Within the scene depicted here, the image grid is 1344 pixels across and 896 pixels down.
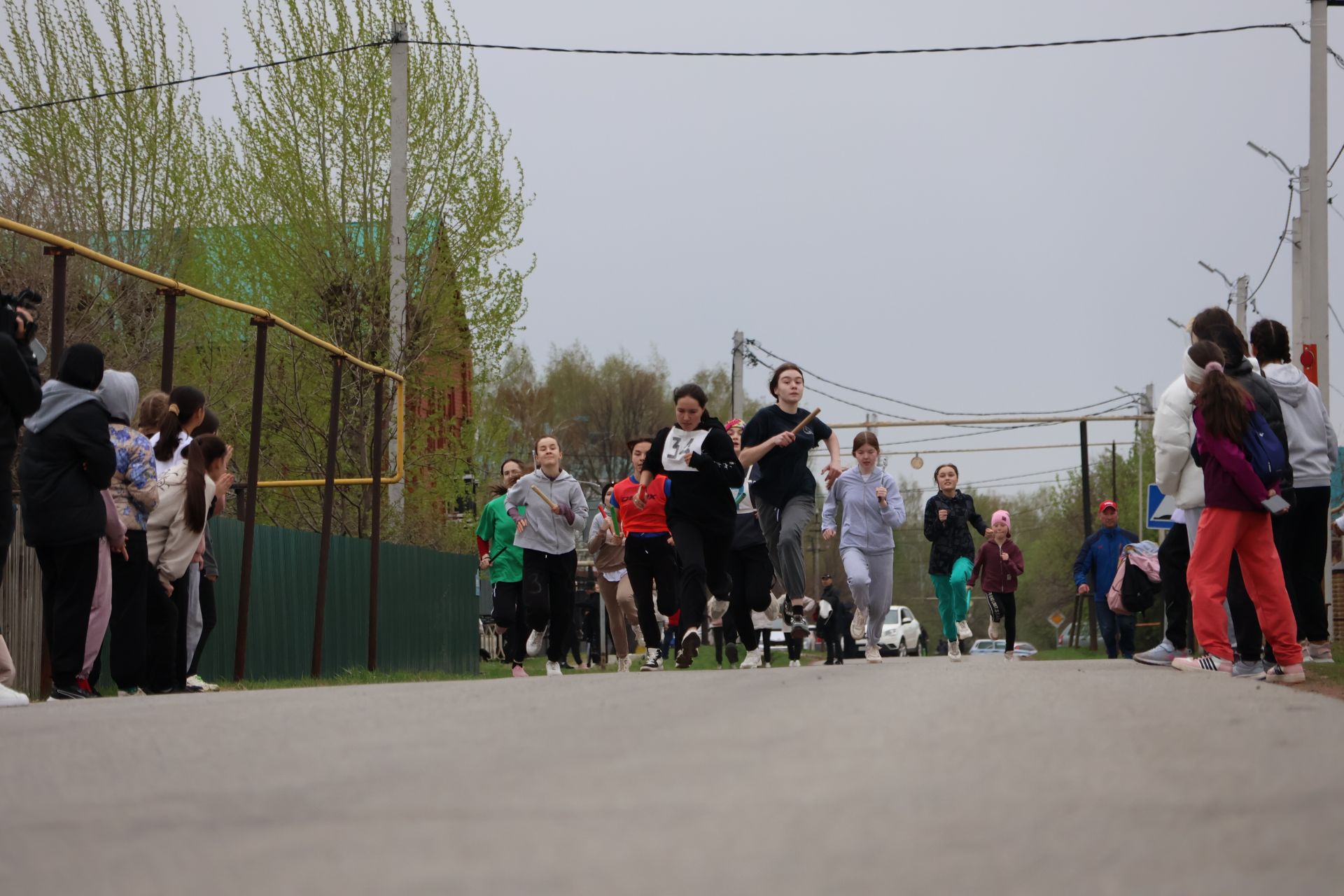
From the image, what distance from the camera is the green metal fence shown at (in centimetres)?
1462

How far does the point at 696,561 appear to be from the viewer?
12.8 m

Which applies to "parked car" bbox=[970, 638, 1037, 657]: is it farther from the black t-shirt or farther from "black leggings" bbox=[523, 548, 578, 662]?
the black t-shirt

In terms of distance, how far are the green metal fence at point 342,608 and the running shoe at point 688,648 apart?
3738 mm

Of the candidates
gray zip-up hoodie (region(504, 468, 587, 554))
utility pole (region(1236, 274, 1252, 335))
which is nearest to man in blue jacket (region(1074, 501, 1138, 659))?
gray zip-up hoodie (region(504, 468, 587, 554))

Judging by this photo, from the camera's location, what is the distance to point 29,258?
2433 cm

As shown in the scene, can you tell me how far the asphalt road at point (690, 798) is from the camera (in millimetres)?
3070

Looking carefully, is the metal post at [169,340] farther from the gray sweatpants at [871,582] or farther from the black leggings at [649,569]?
the gray sweatpants at [871,582]

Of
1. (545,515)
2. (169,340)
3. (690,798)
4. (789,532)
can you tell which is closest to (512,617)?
(545,515)

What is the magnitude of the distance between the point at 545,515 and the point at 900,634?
4047 centimetres

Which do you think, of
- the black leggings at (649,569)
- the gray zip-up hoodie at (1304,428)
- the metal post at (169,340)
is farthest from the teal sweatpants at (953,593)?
the metal post at (169,340)

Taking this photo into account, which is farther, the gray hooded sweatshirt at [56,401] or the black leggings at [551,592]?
the black leggings at [551,592]

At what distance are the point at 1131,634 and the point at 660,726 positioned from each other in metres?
15.0

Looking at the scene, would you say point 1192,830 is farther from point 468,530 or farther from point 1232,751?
point 468,530

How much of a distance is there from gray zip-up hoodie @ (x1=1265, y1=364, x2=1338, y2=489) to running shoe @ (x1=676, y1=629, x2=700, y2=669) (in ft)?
13.1
